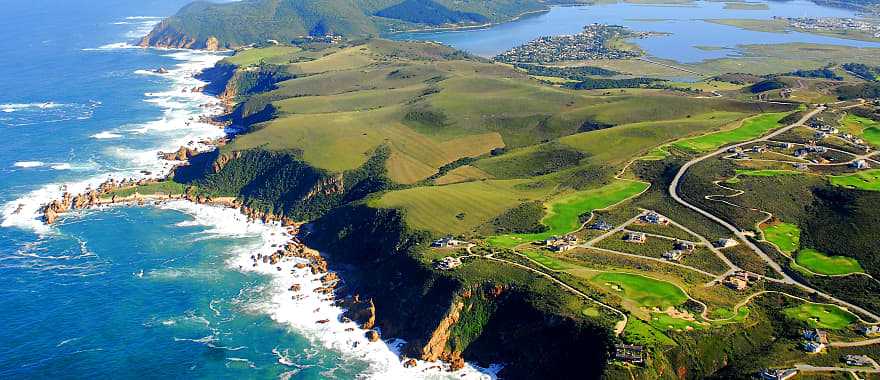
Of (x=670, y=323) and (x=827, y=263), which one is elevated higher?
(x=827, y=263)

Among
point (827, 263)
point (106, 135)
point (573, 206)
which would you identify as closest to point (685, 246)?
point (827, 263)

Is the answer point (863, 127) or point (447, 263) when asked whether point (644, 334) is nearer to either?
point (447, 263)

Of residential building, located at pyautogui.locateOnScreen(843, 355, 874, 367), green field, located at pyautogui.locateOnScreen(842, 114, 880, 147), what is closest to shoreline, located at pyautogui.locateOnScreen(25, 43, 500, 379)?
residential building, located at pyautogui.locateOnScreen(843, 355, 874, 367)

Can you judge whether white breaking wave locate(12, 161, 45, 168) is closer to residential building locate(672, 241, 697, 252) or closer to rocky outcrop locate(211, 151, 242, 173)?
rocky outcrop locate(211, 151, 242, 173)

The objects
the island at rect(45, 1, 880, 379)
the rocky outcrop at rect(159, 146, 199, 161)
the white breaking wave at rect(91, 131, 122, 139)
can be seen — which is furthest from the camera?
the white breaking wave at rect(91, 131, 122, 139)

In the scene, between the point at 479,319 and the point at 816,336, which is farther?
the point at 479,319

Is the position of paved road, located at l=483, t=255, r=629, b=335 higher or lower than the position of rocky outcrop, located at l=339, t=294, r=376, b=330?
higher

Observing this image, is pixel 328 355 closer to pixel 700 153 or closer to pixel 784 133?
pixel 700 153
